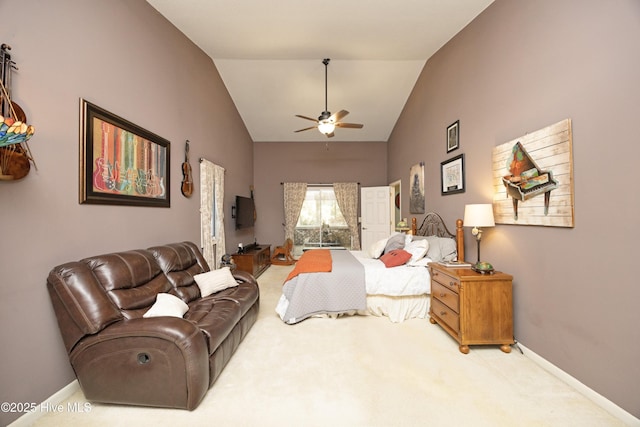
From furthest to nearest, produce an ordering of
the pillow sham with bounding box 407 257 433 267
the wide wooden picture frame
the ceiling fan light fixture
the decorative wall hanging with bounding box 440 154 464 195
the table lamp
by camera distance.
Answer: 1. the ceiling fan light fixture
2. the decorative wall hanging with bounding box 440 154 464 195
3. the pillow sham with bounding box 407 257 433 267
4. the table lamp
5. the wide wooden picture frame

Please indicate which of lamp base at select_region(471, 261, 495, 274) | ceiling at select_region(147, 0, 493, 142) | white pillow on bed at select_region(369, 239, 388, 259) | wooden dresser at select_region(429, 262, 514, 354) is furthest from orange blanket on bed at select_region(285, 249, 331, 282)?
ceiling at select_region(147, 0, 493, 142)

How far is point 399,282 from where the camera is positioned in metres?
3.13

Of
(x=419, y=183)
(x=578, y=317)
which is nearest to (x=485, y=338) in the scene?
(x=578, y=317)

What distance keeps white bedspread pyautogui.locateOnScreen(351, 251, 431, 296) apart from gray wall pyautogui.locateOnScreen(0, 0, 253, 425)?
2.57m

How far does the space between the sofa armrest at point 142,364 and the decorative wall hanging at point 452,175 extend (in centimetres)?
338

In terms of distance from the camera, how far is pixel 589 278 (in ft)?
5.90

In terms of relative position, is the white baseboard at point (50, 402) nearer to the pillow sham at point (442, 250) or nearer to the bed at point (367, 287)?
the bed at point (367, 287)

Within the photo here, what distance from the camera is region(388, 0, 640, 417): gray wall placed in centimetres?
158

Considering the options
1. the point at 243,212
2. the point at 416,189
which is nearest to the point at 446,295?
the point at 416,189

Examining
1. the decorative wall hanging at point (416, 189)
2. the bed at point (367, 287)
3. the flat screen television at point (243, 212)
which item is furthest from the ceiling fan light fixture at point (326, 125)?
the flat screen television at point (243, 212)

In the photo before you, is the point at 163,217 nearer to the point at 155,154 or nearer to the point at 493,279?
the point at 155,154

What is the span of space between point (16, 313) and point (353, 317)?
9.38 feet

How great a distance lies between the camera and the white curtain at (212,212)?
4.00 meters

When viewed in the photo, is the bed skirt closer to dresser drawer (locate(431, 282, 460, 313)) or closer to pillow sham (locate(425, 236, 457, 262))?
dresser drawer (locate(431, 282, 460, 313))
